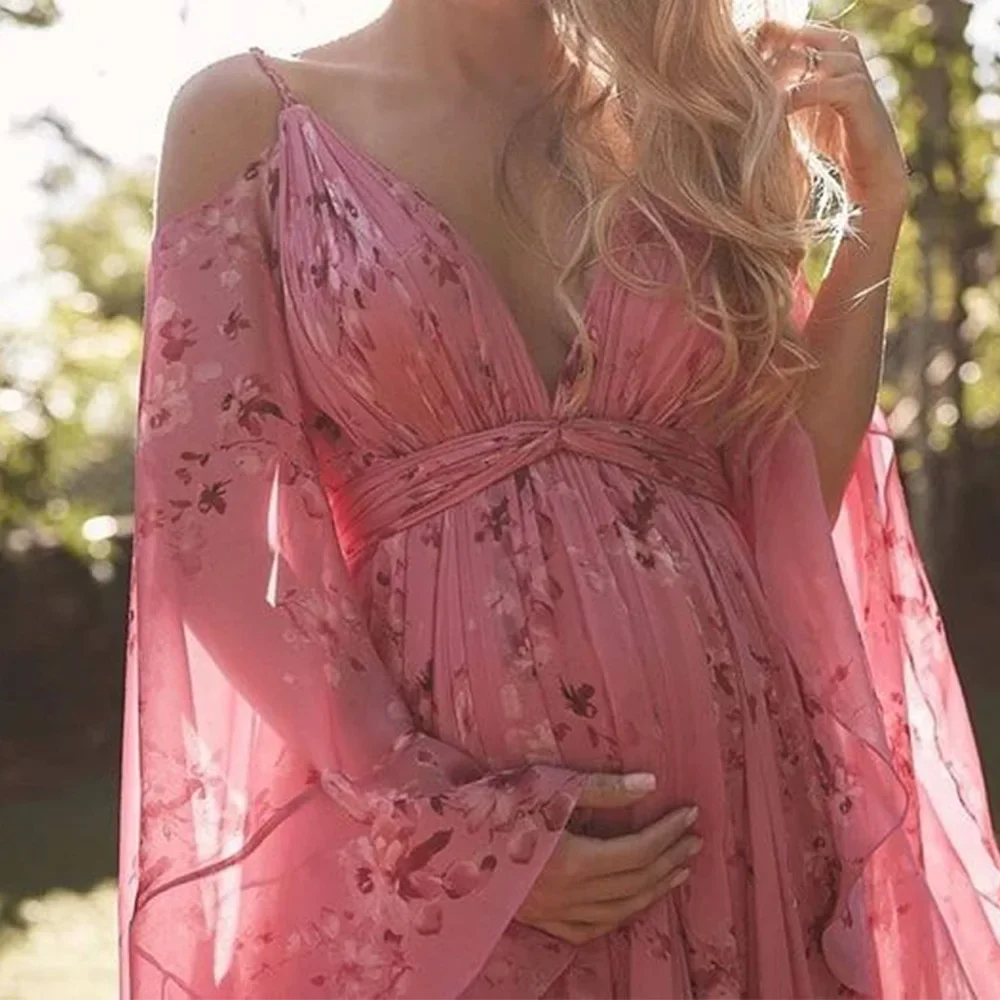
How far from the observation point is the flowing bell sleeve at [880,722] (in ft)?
8.54

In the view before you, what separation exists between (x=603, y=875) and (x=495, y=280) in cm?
67

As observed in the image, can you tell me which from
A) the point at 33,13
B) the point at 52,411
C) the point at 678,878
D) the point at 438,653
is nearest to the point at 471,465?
the point at 438,653

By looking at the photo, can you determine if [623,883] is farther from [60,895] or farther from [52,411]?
[52,411]

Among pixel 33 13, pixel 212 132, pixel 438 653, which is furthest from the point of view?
pixel 33 13

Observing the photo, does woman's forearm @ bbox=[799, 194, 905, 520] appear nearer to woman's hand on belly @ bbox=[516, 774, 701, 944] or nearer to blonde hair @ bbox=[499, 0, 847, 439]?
blonde hair @ bbox=[499, 0, 847, 439]

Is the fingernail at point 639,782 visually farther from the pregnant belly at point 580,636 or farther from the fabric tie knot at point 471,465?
the fabric tie knot at point 471,465

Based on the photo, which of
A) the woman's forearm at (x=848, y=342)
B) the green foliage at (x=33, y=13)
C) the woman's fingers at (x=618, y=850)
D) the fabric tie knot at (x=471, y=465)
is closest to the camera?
the woman's fingers at (x=618, y=850)

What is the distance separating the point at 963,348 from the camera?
13.3 meters

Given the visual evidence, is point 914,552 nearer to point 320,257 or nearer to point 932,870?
point 932,870

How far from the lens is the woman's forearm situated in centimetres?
276

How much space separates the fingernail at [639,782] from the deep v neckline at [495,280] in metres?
0.42

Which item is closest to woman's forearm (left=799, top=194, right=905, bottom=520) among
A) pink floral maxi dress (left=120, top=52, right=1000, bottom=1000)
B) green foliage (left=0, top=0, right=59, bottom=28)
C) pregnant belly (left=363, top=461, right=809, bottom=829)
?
pink floral maxi dress (left=120, top=52, right=1000, bottom=1000)

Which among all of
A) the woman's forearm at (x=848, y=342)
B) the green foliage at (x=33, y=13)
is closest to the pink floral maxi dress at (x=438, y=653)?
the woman's forearm at (x=848, y=342)

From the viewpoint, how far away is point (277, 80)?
2.61 meters
